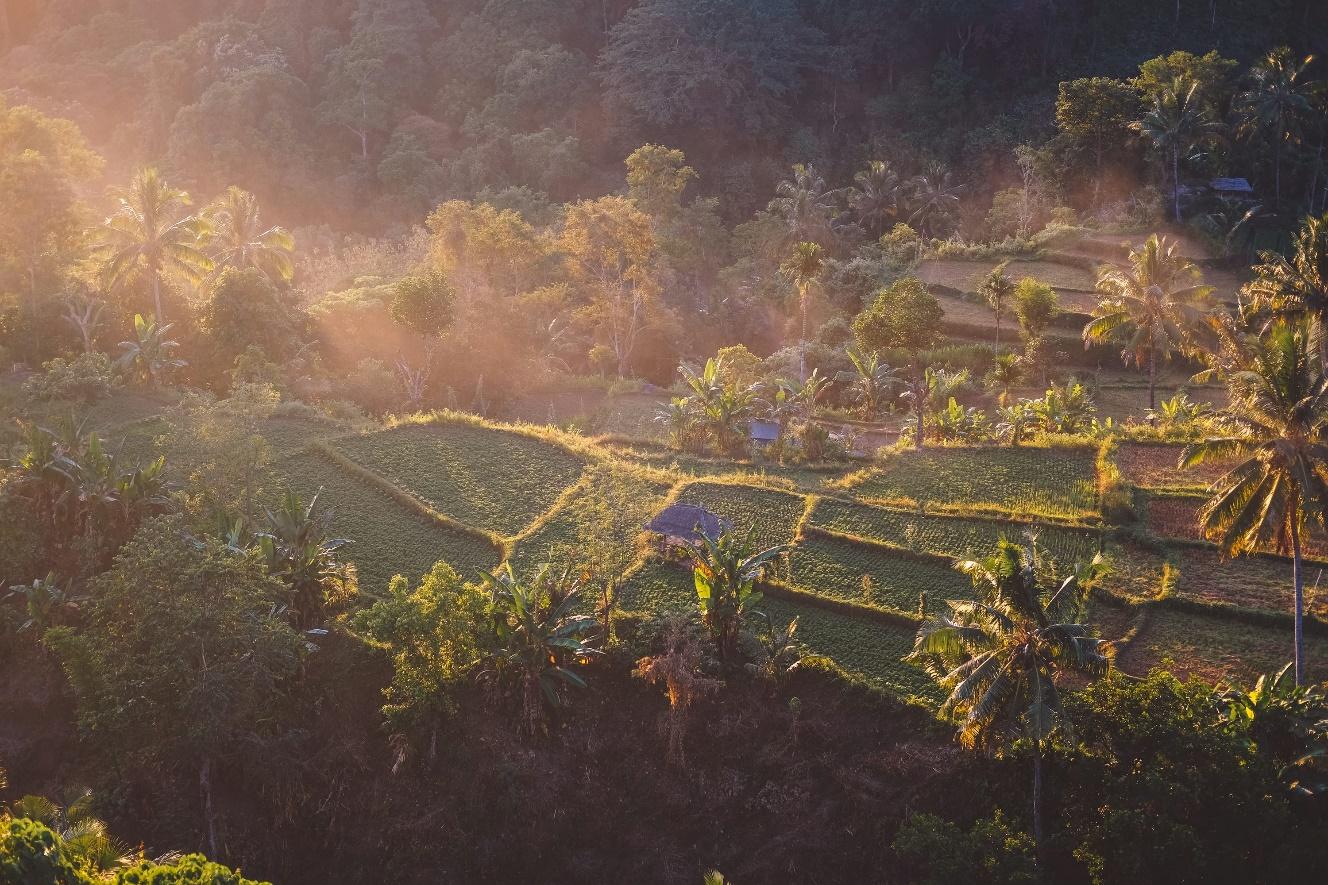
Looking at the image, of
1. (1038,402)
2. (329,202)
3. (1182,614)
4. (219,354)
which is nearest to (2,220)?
(219,354)

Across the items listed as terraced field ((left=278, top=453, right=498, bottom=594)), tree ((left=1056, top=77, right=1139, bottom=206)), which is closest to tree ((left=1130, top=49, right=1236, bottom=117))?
tree ((left=1056, top=77, right=1139, bottom=206))

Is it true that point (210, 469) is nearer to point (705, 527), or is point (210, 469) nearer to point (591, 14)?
point (705, 527)

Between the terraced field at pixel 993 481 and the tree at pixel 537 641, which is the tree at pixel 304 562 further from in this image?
the terraced field at pixel 993 481

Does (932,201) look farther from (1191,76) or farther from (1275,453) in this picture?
(1275,453)

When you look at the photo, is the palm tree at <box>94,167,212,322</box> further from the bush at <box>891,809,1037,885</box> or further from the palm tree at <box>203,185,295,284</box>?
the bush at <box>891,809,1037,885</box>

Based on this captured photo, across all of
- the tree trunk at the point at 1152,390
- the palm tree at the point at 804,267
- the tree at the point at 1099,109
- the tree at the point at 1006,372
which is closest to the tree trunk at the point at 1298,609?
the tree trunk at the point at 1152,390

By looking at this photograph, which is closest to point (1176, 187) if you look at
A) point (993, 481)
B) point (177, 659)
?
point (993, 481)
